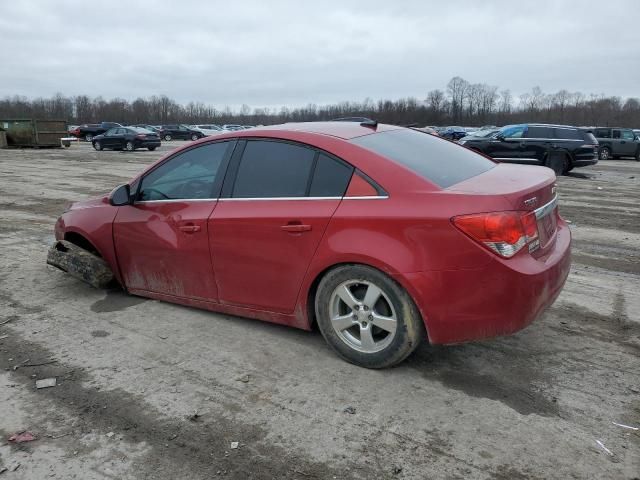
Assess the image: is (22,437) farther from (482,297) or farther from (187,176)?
(482,297)

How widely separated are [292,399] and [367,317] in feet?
2.29

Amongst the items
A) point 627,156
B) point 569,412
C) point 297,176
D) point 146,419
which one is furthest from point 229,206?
point 627,156

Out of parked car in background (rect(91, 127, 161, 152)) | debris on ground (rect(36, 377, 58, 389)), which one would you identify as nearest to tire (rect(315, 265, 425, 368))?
debris on ground (rect(36, 377, 58, 389))

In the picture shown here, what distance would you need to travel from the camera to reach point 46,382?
3355mm

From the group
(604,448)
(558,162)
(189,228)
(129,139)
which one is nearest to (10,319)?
(189,228)

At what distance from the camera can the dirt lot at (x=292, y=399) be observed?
8.43 ft

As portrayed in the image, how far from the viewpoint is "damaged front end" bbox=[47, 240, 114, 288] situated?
4719 millimetres

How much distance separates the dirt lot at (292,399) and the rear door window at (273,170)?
44.0 inches

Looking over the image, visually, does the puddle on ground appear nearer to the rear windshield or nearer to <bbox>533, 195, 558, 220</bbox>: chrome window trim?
the rear windshield

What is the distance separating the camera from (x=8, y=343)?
3.92 meters

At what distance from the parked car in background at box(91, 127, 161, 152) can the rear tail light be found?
30508mm

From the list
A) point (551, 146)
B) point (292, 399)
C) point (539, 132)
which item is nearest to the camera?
point (292, 399)

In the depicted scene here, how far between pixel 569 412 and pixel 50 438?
286 cm

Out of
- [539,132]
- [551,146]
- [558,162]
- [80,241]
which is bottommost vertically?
[80,241]
